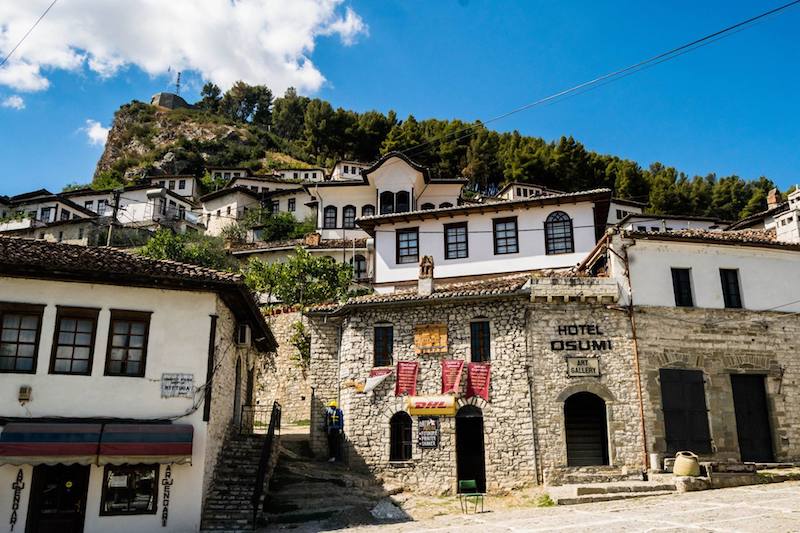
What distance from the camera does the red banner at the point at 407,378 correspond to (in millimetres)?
20484

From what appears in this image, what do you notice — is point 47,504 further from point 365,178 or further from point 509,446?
point 365,178

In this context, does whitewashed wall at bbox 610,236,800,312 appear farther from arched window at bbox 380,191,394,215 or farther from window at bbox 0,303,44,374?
arched window at bbox 380,191,394,215

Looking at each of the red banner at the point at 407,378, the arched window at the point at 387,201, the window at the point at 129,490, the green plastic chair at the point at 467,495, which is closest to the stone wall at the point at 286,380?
the red banner at the point at 407,378

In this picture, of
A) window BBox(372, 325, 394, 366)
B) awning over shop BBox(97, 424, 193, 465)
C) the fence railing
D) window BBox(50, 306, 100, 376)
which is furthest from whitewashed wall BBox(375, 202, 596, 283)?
awning over shop BBox(97, 424, 193, 465)

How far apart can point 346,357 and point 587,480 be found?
8739 mm

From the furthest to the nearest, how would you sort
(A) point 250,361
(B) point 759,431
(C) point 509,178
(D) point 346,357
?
(C) point 509,178, (A) point 250,361, (D) point 346,357, (B) point 759,431

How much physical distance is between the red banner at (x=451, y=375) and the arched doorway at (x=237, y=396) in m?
6.76

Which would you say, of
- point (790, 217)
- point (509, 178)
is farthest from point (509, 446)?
point (509, 178)

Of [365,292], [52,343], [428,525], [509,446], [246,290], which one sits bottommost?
[428,525]

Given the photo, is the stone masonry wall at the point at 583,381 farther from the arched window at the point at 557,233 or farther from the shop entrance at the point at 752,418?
the arched window at the point at 557,233

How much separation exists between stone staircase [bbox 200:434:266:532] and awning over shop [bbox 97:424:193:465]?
1632 mm

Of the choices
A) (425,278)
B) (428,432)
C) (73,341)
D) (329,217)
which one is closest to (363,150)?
(329,217)

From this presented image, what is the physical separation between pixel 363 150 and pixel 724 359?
202 feet

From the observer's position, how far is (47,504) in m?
14.0
